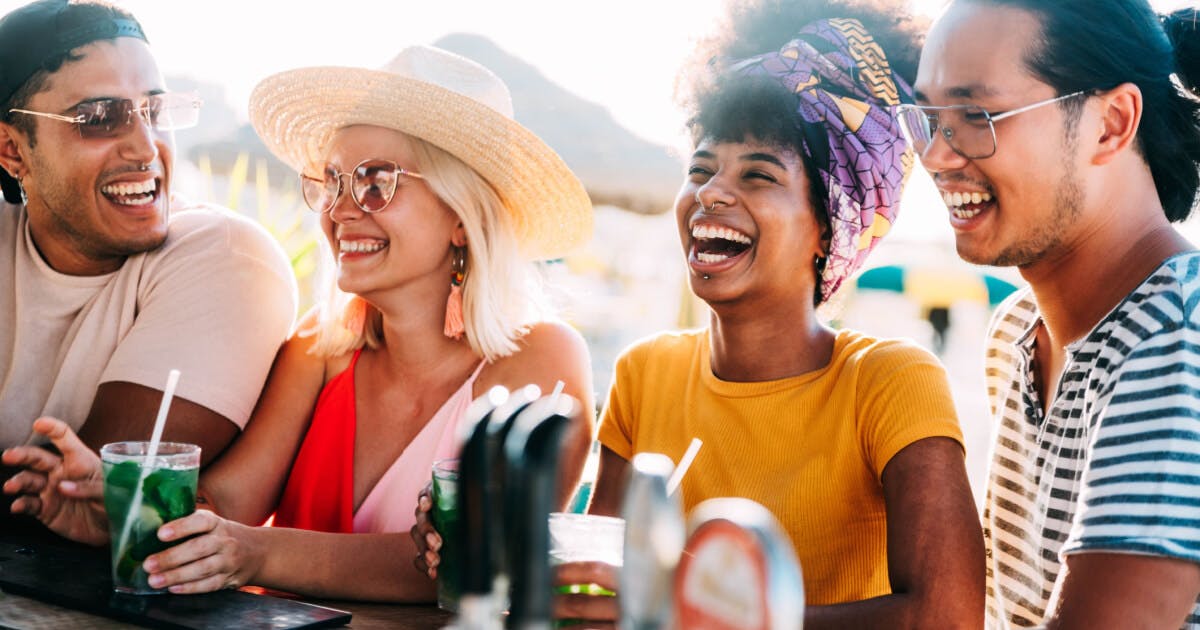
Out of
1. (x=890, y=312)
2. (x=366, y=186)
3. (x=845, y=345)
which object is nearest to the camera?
(x=845, y=345)

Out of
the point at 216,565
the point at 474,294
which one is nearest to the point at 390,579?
the point at 216,565

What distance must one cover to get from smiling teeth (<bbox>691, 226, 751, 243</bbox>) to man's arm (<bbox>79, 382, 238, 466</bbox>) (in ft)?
3.80

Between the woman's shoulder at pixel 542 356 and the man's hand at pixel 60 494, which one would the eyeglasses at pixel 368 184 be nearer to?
the woman's shoulder at pixel 542 356

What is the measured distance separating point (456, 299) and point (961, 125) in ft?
4.07

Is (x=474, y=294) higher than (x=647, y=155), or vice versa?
(x=647, y=155)

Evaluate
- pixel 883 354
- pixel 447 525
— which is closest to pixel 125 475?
pixel 447 525

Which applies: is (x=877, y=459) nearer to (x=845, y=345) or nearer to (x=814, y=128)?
(x=845, y=345)

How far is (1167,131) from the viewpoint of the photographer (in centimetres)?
197

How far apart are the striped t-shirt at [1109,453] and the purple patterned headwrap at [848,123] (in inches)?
15.0

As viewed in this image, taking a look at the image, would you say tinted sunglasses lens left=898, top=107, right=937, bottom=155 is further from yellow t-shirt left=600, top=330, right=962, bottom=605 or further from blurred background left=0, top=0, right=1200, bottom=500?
blurred background left=0, top=0, right=1200, bottom=500

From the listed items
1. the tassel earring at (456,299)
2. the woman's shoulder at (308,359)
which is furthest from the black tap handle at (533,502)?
the woman's shoulder at (308,359)

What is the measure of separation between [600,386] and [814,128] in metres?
5.00

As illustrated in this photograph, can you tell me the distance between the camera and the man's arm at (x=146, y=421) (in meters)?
2.54

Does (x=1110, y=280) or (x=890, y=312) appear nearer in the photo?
(x=1110, y=280)
